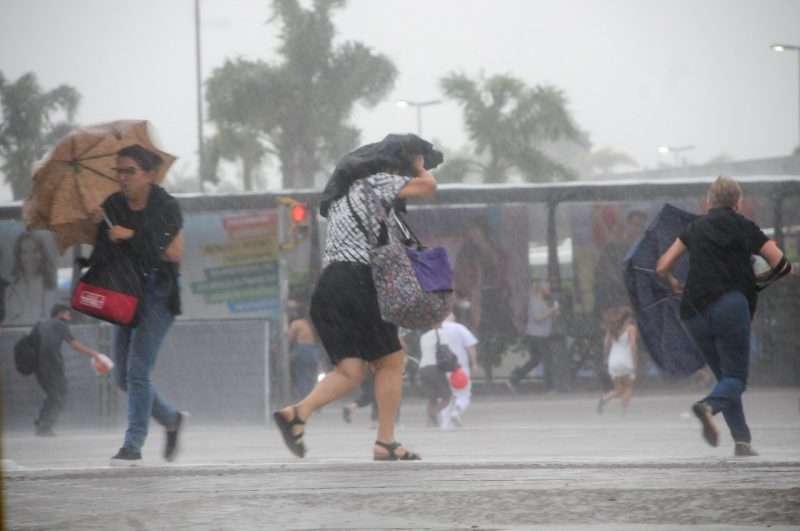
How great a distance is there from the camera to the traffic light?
1889 centimetres

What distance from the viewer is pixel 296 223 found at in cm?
1891

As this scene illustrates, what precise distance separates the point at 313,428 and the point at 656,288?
944cm

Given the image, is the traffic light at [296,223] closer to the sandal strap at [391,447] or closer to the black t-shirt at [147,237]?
the black t-shirt at [147,237]

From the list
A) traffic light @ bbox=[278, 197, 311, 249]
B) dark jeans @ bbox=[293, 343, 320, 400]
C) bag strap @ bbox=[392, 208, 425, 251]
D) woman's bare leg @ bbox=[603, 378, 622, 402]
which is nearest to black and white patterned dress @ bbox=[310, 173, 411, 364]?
bag strap @ bbox=[392, 208, 425, 251]

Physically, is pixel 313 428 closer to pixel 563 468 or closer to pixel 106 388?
pixel 106 388

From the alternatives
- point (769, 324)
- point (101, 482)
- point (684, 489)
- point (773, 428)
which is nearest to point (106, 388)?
point (773, 428)

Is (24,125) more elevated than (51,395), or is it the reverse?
(24,125)

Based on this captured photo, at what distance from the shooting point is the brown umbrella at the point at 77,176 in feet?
27.1

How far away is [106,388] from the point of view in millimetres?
18234

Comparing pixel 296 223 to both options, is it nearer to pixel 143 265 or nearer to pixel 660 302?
pixel 660 302

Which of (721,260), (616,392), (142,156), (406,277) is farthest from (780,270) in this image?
(616,392)

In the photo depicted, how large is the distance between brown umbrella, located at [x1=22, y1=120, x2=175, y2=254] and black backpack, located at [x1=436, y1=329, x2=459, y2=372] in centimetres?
790

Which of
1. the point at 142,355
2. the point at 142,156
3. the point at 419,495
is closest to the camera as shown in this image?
the point at 419,495

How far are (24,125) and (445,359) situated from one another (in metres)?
35.5
